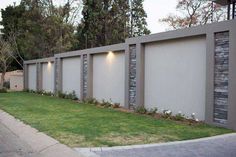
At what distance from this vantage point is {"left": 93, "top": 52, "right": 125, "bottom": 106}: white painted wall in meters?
21.0

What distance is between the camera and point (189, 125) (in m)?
13.2

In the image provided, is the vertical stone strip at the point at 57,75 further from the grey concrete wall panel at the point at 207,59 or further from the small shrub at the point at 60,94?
the grey concrete wall panel at the point at 207,59

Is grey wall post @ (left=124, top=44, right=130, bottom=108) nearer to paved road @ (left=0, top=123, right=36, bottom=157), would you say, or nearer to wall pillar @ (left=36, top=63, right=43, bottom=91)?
paved road @ (left=0, top=123, right=36, bottom=157)

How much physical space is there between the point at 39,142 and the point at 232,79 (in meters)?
6.04

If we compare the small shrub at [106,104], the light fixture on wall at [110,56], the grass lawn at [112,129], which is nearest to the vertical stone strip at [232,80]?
the grass lawn at [112,129]

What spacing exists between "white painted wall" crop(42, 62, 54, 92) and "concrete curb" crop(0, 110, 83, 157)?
19.0 m

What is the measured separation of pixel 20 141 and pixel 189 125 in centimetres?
548

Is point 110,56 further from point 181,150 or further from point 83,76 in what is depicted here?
point 181,150

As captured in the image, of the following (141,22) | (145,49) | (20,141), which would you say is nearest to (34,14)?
(141,22)

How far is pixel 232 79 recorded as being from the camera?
1233 cm

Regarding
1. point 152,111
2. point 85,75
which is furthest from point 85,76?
point 152,111

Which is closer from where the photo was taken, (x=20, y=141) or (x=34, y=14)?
(x=20, y=141)

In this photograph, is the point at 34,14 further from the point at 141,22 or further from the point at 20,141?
the point at 20,141

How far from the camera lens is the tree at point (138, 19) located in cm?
5800
